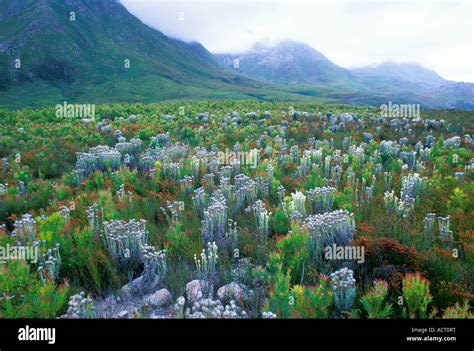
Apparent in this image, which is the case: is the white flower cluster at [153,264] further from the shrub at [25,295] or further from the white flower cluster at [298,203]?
the white flower cluster at [298,203]

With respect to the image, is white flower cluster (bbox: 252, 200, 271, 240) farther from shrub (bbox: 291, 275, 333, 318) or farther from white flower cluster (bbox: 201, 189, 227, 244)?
shrub (bbox: 291, 275, 333, 318)

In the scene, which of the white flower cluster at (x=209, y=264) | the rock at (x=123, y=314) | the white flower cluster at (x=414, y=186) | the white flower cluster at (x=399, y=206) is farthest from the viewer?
the white flower cluster at (x=414, y=186)

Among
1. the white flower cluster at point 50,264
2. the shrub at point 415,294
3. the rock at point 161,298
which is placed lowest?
the rock at point 161,298

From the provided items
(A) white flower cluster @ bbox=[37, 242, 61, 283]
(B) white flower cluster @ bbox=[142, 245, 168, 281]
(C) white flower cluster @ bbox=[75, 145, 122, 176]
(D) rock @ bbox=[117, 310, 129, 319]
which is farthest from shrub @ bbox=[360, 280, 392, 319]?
(C) white flower cluster @ bbox=[75, 145, 122, 176]

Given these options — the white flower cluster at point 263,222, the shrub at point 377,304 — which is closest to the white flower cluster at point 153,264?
the white flower cluster at point 263,222

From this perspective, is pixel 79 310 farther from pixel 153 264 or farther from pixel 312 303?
pixel 312 303

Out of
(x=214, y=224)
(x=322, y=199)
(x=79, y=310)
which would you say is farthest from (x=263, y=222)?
(x=79, y=310)
